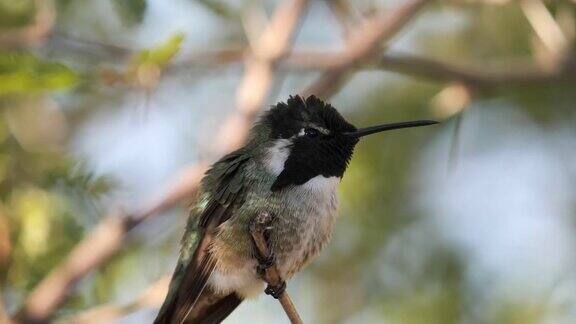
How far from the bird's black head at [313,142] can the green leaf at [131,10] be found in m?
0.65

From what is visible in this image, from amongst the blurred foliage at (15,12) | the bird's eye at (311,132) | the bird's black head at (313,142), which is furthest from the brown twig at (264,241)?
the blurred foliage at (15,12)

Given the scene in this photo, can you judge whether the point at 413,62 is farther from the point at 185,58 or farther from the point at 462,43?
the point at 462,43

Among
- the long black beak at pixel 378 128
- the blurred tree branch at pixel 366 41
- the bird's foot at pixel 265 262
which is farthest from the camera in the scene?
the blurred tree branch at pixel 366 41

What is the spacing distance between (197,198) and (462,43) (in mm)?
2616

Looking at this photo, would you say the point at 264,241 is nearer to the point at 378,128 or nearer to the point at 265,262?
the point at 265,262

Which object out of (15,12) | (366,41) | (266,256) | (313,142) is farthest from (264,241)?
(15,12)

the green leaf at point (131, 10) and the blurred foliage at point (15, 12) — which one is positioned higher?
the blurred foliage at point (15, 12)

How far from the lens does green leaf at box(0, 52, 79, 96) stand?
106 inches

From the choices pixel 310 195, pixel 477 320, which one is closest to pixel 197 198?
pixel 310 195

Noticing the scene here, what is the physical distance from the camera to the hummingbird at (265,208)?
10.1ft

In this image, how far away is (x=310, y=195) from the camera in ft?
10.2

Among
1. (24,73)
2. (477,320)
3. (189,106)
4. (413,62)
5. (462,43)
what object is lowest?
(477,320)

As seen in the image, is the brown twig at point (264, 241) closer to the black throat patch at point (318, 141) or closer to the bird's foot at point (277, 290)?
the bird's foot at point (277, 290)

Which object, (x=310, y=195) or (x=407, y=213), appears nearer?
(x=310, y=195)
